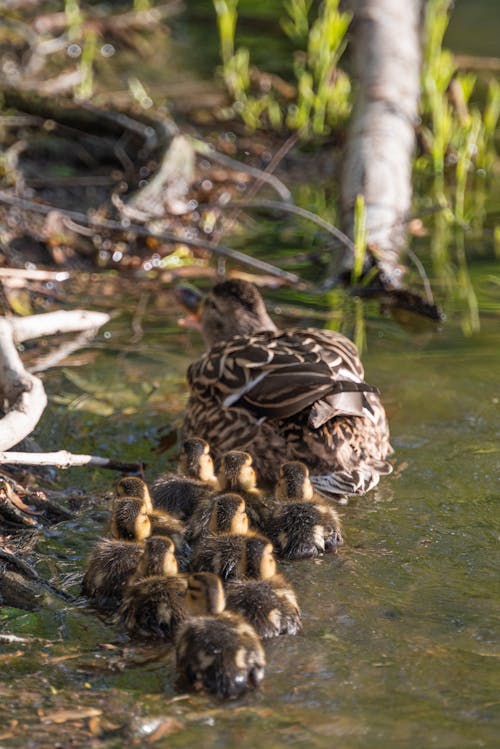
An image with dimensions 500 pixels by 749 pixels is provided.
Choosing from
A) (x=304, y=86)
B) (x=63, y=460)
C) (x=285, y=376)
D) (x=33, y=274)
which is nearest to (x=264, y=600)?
(x=63, y=460)

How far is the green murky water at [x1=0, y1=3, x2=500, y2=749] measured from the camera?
3.23m

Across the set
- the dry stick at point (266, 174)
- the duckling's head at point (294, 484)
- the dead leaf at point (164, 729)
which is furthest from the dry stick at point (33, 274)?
the dead leaf at point (164, 729)

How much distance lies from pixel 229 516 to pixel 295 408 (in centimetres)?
75

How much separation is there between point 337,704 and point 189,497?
4.64ft

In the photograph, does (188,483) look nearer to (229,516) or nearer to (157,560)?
(229,516)

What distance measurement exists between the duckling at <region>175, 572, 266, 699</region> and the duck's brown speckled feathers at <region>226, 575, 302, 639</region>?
126mm

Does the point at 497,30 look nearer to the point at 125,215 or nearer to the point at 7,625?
the point at 125,215

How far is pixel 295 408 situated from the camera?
15.6 feet

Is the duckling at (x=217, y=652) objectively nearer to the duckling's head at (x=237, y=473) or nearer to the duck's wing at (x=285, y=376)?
the duckling's head at (x=237, y=473)

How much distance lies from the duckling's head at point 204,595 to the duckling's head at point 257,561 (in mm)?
282

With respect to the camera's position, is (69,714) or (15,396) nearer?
(69,714)

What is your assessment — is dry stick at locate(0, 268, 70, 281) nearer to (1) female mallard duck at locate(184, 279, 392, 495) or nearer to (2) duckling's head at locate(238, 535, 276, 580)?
(1) female mallard duck at locate(184, 279, 392, 495)

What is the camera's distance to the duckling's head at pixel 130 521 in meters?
4.13

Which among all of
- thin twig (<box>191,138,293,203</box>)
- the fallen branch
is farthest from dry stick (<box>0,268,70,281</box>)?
thin twig (<box>191,138,293,203</box>)
